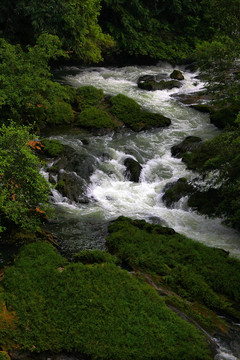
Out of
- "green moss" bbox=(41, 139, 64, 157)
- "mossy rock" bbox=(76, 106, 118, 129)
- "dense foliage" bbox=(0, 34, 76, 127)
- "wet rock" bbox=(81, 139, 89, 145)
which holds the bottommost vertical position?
"wet rock" bbox=(81, 139, 89, 145)

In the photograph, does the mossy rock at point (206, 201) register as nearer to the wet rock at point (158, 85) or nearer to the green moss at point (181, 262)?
the green moss at point (181, 262)

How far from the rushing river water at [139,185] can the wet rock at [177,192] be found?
0.19 metres

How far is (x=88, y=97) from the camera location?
18984mm

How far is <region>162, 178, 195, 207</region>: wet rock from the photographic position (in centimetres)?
1265

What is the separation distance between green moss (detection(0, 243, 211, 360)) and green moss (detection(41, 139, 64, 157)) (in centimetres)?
628

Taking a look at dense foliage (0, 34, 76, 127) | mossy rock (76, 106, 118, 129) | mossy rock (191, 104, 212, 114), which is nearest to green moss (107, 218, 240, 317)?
dense foliage (0, 34, 76, 127)

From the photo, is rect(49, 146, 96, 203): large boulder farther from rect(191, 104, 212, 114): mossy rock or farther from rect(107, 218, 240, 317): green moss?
rect(191, 104, 212, 114): mossy rock

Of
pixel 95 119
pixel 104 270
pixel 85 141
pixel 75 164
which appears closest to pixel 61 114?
pixel 95 119

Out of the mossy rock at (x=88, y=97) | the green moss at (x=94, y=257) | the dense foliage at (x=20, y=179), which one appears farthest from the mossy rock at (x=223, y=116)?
the dense foliage at (x=20, y=179)

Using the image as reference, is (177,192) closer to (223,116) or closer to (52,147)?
(52,147)

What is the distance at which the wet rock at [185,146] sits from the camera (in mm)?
15594

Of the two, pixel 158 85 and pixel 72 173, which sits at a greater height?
pixel 158 85

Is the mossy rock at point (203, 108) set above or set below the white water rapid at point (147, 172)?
above

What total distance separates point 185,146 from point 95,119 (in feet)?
13.7
